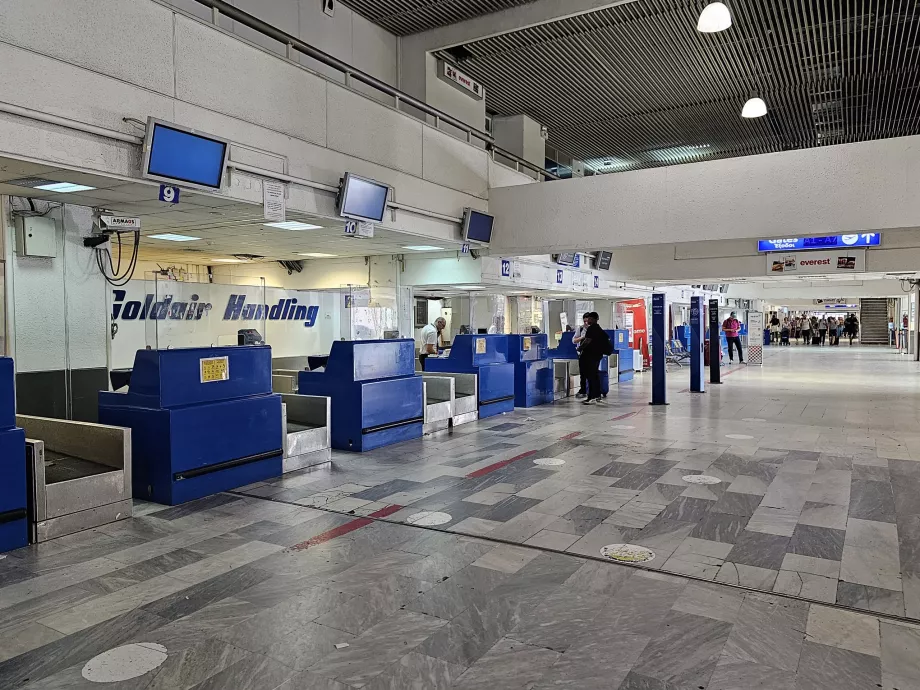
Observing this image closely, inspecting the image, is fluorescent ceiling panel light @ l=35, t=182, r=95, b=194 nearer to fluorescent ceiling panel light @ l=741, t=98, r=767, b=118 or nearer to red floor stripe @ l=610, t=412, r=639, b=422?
red floor stripe @ l=610, t=412, r=639, b=422

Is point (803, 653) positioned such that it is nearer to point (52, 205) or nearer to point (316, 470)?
point (316, 470)

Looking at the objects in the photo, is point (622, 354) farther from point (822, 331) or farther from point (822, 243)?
Answer: point (822, 331)

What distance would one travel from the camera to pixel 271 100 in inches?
251

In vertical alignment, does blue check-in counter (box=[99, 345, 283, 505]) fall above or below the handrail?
below

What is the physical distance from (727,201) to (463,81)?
4.58 m

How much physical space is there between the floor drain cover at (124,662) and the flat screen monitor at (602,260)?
13.3 meters

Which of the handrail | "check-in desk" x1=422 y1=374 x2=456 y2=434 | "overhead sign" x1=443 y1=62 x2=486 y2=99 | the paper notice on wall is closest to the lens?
the handrail

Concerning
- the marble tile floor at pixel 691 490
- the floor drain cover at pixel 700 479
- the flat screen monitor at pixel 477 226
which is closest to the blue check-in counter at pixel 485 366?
the marble tile floor at pixel 691 490

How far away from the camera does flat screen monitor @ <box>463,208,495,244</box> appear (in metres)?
9.33

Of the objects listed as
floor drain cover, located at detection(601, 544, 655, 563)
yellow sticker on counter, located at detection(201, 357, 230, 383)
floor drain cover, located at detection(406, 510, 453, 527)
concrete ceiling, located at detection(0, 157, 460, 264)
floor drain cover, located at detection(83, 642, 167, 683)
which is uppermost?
concrete ceiling, located at detection(0, 157, 460, 264)

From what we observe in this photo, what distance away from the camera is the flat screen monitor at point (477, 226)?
9.33m

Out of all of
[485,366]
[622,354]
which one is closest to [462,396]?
[485,366]

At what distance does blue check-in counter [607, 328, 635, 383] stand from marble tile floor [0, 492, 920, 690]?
452 inches

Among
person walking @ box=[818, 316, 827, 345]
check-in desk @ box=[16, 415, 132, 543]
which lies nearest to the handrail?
check-in desk @ box=[16, 415, 132, 543]
